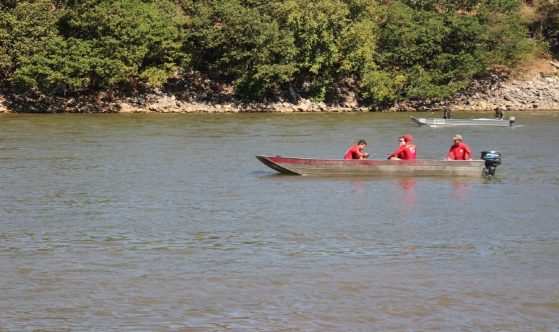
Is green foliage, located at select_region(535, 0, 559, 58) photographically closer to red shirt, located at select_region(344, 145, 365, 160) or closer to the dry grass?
the dry grass

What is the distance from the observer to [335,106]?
69.0 metres

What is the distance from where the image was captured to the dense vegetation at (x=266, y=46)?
63.7 m

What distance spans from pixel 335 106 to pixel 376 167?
3830 centimetres

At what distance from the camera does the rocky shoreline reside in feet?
214

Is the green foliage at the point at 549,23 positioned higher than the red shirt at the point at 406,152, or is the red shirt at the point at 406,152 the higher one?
the green foliage at the point at 549,23

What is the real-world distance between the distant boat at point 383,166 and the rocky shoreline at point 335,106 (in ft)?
117

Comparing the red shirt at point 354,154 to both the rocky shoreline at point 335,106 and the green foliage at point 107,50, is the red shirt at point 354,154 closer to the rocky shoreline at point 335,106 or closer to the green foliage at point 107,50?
the green foliage at point 107,50

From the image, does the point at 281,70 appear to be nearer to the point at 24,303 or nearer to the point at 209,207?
the point at 209,207

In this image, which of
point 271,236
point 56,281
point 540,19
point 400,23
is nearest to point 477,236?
point 271,236

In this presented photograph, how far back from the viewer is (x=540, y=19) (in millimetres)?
78875

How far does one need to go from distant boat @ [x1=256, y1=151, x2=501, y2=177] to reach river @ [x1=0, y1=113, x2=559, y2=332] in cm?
32

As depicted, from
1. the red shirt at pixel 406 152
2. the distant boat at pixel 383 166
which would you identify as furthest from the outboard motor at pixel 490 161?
the red shirt at pixel 406 152

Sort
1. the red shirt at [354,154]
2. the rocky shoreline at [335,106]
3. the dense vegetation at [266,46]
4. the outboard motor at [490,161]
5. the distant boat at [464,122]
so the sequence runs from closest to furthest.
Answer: the red shirt at [354,154] → the outboard motor at [490,161] → the distant boat at [464,122] → the dense vegetation at [266,46] → the rocky shoreline at [335,106]

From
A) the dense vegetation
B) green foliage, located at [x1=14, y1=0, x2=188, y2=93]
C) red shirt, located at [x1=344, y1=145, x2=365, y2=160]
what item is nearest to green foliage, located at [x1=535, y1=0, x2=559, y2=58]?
the dense vegetation
